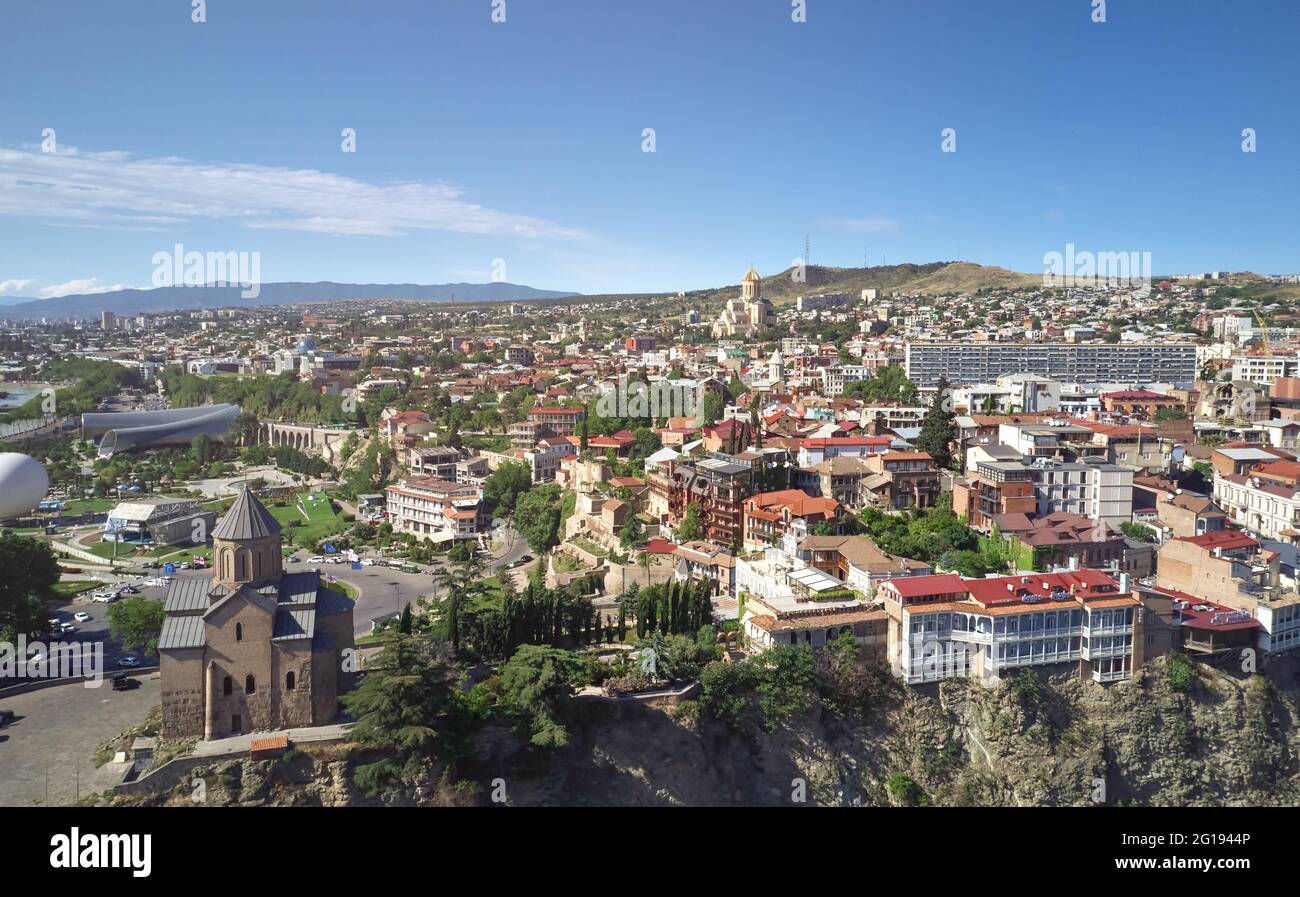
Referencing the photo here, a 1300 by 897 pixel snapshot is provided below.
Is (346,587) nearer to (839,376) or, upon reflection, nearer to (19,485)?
(19,485)

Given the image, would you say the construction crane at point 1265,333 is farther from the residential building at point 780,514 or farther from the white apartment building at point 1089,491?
the residential building at point 780,514

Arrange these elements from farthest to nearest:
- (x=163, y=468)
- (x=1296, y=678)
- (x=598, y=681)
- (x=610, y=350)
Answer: (x=610, y=350) < (x=163, y=468) < (x=1296, y=678) < (x=598, y=681)

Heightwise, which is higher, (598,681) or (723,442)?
(723,442)

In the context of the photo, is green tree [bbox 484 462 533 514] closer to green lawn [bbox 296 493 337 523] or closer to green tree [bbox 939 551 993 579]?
green lawn [bbox 296 493 337 523]

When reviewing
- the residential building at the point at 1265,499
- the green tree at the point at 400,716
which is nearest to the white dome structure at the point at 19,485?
the green tree at the point at 400,716
